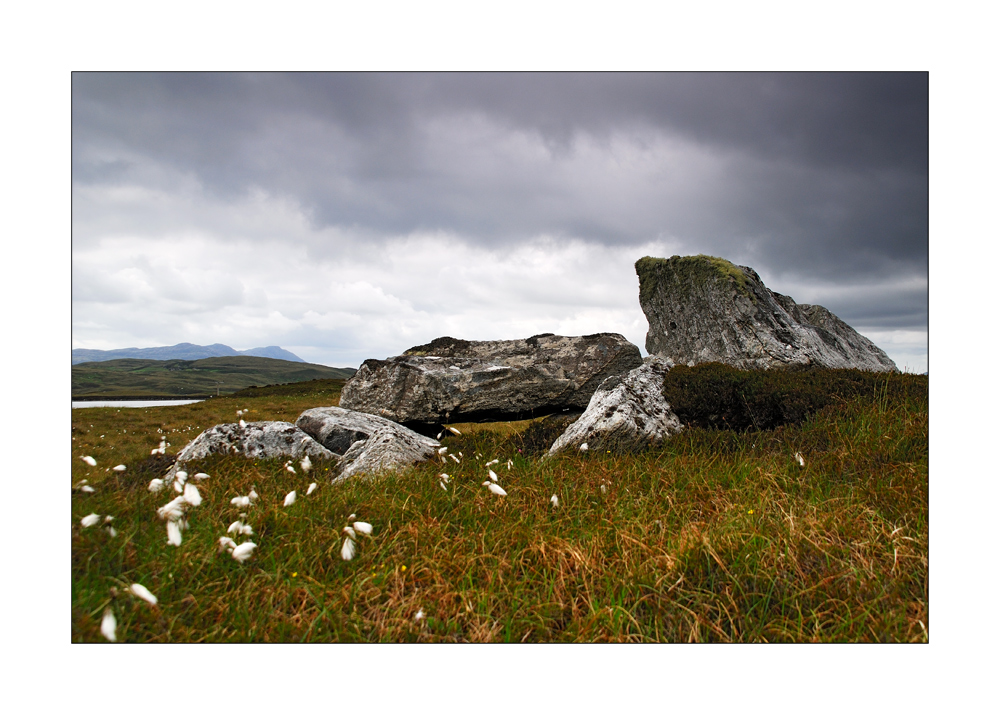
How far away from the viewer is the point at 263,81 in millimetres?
5254

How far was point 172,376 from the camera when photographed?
261 inches

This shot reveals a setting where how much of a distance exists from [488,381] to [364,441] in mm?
3031

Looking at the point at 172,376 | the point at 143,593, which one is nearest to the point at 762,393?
the point at 143,593

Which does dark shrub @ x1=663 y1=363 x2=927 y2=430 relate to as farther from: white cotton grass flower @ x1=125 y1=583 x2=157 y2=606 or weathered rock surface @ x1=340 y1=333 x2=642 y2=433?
white cotton grass flower @ x1=125 y1=583 x2=157 y2=606

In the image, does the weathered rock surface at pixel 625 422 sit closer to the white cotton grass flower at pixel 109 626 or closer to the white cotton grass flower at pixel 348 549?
the white cotton grass flower at pixel 348 549

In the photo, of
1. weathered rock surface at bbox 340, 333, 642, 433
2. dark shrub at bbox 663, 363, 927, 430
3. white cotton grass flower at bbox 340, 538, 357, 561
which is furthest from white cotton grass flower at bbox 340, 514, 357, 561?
weathered rock surface at bbox 340, 333, 642, 433

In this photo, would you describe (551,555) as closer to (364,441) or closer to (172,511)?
(172,511)

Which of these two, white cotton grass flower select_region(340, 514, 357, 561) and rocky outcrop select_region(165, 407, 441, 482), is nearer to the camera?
white cotton grass flower select_region(340, 514, 357, 561)

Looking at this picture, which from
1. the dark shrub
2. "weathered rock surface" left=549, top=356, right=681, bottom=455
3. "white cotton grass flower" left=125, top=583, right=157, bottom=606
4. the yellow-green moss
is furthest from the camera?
the yellow-green moss

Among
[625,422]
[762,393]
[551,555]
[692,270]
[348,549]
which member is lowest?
[551,555]

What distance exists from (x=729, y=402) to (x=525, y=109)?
516 cm

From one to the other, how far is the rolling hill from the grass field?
1.08ft

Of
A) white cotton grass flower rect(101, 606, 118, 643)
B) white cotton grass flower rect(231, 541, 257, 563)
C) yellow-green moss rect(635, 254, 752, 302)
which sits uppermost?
yellow-green moss rect(635, 254, 752, 302)

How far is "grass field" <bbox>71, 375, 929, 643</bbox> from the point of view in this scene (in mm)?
3391
